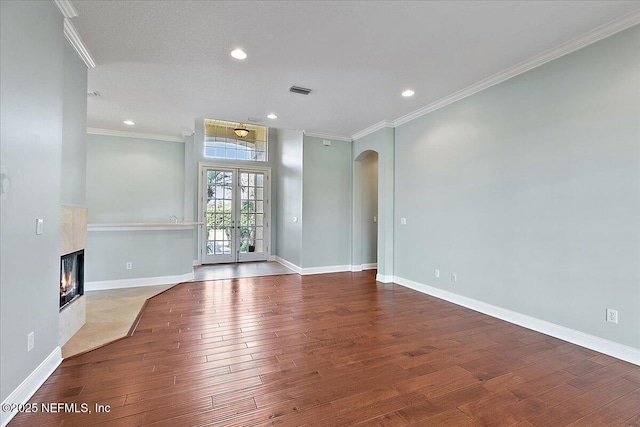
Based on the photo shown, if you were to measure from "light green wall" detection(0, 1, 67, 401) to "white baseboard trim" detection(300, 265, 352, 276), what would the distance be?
4.09 meters

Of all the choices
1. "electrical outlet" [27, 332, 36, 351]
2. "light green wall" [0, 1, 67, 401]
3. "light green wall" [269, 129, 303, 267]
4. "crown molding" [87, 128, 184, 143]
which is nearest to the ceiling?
"light green wall" [0, 1, 67, 401]

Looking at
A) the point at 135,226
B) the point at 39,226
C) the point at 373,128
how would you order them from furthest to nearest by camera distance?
the point at 373,128
the point at 135,226
the point at 39,226

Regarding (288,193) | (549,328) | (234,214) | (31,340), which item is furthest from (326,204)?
(31,340)

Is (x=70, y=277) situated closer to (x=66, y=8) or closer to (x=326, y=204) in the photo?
(x=66, y=8)

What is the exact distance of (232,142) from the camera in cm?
757

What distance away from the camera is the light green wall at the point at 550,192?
2.52m

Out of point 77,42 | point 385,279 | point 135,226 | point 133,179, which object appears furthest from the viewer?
point 133,179

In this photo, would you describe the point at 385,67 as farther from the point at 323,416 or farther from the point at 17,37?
the point at 323,416

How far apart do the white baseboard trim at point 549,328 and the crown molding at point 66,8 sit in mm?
5128

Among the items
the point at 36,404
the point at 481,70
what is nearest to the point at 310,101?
the point at 481,70

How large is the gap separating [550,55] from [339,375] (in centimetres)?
370

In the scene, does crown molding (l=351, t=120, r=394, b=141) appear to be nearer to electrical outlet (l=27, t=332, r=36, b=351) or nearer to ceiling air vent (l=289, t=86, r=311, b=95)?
ceiling air vent (l=289, t=86, r=311, b=95)

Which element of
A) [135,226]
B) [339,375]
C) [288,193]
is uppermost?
[288,193]

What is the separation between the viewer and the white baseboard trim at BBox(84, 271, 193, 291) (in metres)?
4.67
